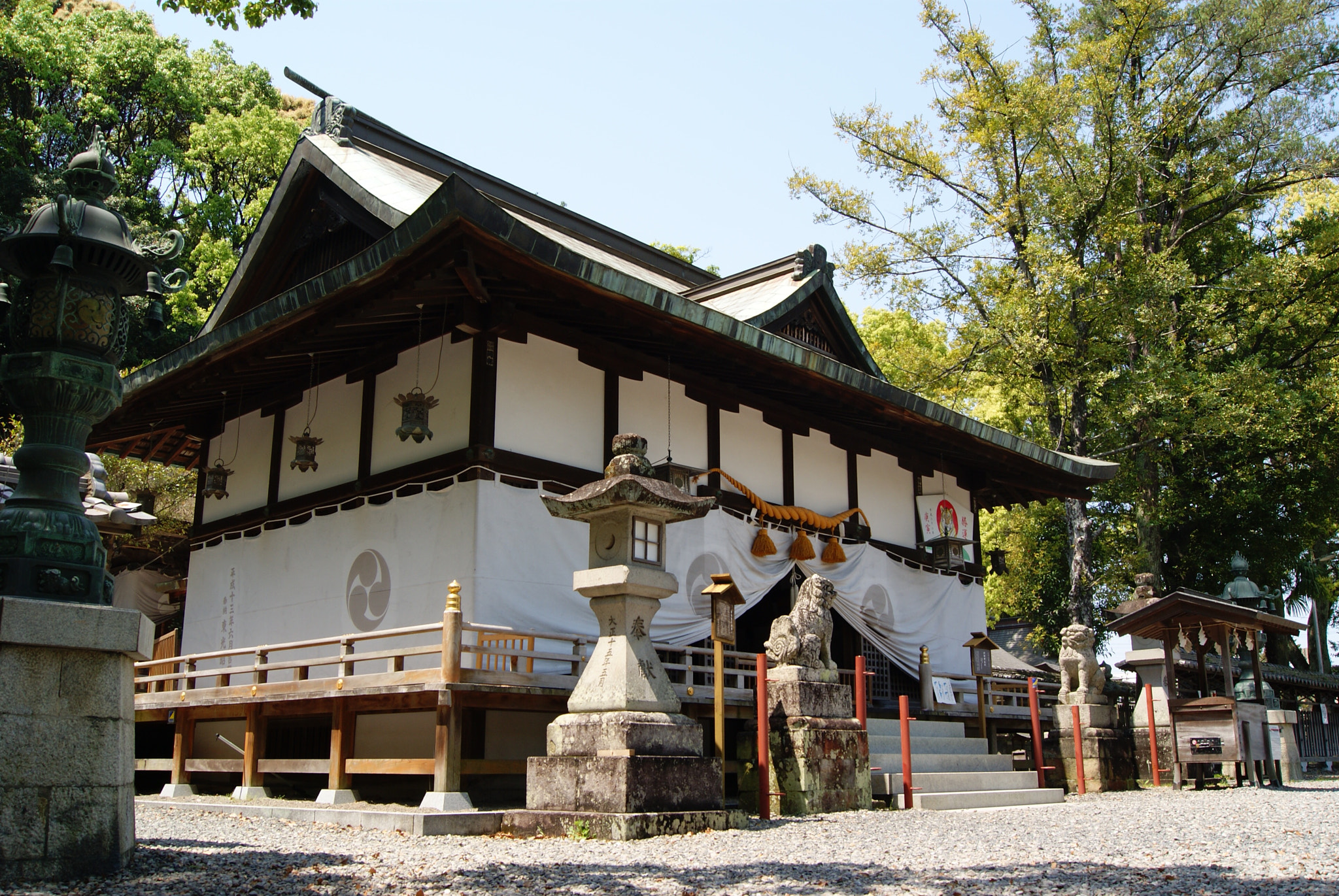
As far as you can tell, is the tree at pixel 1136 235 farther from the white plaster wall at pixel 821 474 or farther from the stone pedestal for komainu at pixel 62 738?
the stone pedestal for komainu at pixel 62 738

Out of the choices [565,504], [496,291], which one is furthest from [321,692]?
[496,291]

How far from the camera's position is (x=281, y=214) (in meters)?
14.9

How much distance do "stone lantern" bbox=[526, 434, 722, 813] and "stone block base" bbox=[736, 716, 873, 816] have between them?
1600 mm

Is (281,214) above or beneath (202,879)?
above

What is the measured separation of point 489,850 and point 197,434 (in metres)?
11.5

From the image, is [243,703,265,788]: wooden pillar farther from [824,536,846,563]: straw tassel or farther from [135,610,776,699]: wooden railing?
[824,536,846,563]: straw tassel

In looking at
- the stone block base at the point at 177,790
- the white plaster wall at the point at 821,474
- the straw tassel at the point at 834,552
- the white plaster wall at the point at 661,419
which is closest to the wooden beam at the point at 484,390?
the white plaster wall at the point at 661,419

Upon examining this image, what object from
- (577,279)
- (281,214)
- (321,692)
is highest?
(281,214)

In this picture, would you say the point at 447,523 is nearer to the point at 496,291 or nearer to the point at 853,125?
the point at 496,291

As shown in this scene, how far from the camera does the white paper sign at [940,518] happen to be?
17109 millimetres

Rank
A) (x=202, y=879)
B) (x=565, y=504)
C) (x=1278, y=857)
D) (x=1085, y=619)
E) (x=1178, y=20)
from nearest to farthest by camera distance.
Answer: (x=202, y=879) < (x=1278, y=857) < (x=565, y=504) < (x=1085, y=619) < (x=1178, y=20)

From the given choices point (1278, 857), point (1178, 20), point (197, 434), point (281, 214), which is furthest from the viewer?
point (1178, 20)

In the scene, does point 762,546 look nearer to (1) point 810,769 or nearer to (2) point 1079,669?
(1) point 810,769

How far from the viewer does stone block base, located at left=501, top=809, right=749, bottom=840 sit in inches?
300
